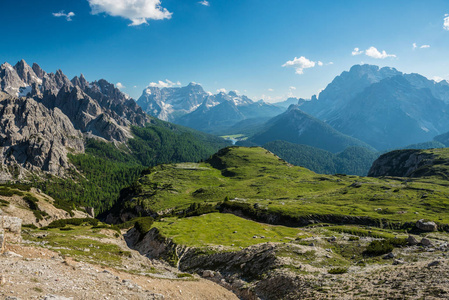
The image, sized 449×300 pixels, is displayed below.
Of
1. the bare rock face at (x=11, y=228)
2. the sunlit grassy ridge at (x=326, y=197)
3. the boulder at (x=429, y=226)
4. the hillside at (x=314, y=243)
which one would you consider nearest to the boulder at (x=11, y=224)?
the bare rock face at (x=11, y=228)

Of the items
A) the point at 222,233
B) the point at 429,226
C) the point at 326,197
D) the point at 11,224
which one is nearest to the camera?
the point at 11,224

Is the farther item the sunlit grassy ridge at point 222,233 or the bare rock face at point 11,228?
the sunlit grassy ridge at point 222,233

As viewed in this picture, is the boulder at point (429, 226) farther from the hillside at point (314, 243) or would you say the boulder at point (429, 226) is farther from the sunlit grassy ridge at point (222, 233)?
the sunlit grassy ridge at point (222, 233)

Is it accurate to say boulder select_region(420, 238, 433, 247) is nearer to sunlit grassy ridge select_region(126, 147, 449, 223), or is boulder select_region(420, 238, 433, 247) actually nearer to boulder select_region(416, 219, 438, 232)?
boulder select_region(416, 219, 438, 232)

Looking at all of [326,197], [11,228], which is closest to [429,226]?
[326,197]

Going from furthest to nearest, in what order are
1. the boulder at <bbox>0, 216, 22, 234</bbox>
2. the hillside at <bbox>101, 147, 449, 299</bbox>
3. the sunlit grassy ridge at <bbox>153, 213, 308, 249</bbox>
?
the sunlit grassy ridge at <bbox>153, 213, 308, 249</bbox>, the hillside at <bbox>101, 147, 449, 299</bbox>, the boulder at <bbox>0, 216, 22, 234</bbox>

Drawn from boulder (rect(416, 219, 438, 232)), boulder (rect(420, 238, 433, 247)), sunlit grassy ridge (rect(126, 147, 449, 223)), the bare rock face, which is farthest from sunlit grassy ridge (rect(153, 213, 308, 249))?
the bare rock face

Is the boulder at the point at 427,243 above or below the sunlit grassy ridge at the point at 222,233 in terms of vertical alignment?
above

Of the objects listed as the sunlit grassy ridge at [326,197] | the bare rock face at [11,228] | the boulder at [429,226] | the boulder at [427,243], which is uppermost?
the bare rock face at [11,228]

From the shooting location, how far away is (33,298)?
16.2 meters

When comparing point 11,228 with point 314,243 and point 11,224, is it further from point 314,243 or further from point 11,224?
point 314,243

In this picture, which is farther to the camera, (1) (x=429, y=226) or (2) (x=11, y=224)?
(1) (x=429, y=226)

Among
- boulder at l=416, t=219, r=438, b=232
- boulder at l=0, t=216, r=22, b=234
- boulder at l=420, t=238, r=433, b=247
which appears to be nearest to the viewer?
boulder at l=0, t=216, r=22, b=234

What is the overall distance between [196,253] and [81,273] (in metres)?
31.8
